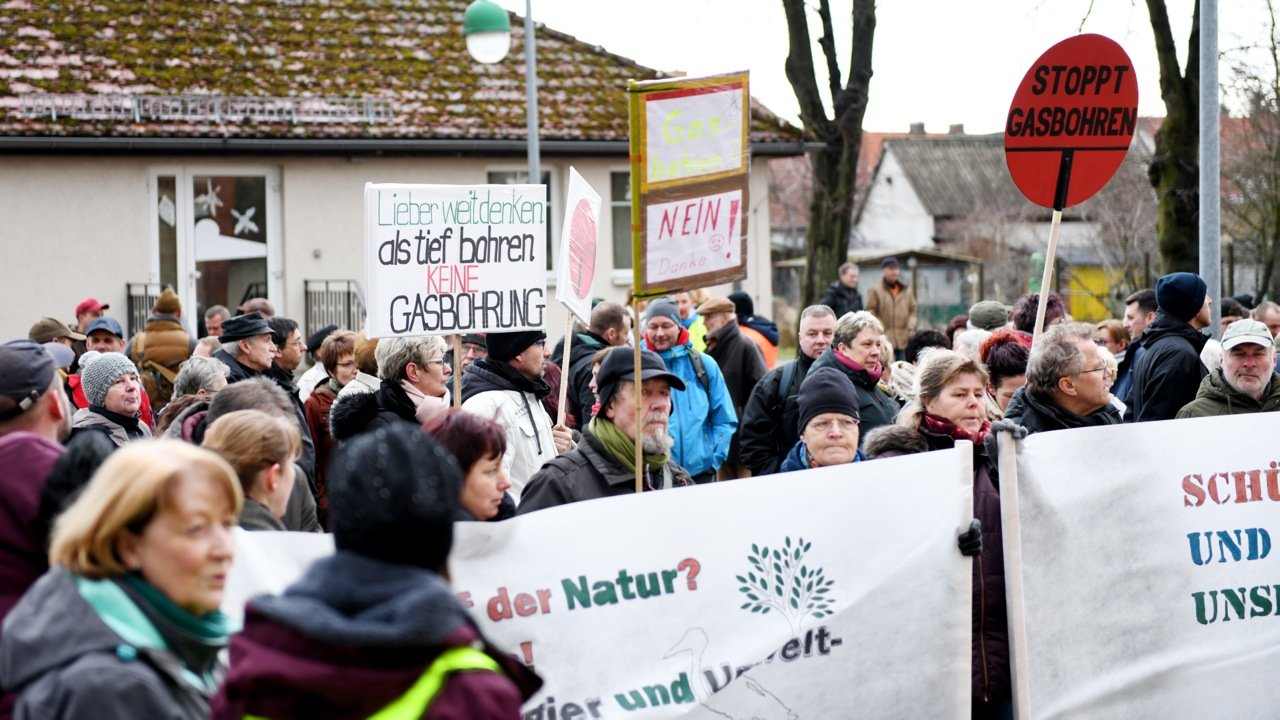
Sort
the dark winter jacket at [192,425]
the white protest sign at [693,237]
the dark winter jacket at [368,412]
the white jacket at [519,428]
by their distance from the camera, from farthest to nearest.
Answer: the white jacket at [519,428] → the dark winter jacket at [368,412] → the white protest sign at [693,237] → the dark winter jacket at [192,425]

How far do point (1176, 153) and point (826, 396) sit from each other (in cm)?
1322

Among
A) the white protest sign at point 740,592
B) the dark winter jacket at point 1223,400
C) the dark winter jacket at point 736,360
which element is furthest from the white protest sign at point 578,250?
the dark winter jacket at point 736,360

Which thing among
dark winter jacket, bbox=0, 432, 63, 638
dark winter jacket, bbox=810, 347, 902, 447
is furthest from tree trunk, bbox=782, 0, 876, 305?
dark winter jacket, bbox=0, 432, 63, 638

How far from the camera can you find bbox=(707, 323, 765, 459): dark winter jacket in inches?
446

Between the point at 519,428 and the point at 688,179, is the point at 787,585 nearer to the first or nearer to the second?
the point at 688,179

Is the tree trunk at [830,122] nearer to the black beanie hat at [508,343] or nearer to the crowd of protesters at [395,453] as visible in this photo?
the crowd of protesters at [395,453]

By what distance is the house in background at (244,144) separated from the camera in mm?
19750

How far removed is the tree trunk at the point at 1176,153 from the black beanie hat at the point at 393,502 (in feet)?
53.4

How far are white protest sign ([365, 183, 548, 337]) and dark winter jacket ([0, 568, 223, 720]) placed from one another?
4.04 meters

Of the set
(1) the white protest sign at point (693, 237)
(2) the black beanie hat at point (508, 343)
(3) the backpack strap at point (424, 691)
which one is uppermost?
(1) the white protest sign at point (693, 237)

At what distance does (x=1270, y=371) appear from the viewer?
753cm

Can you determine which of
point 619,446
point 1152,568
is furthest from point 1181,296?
point 619,446

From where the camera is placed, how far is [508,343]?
7.27 metres

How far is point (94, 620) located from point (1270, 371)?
6304 mm
